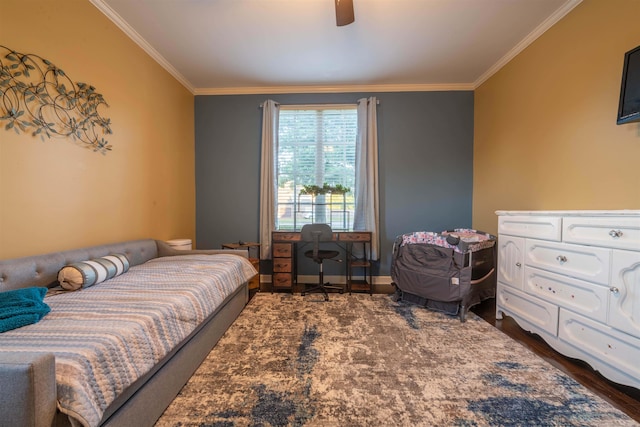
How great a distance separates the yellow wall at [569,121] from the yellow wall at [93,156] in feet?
13.2

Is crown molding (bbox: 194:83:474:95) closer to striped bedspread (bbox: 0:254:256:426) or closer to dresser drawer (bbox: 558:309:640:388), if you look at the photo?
striped bedspread (bbox: 0:254:256:426)

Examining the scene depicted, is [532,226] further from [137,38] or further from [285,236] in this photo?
[137,38]

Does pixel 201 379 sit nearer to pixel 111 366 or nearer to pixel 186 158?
pixel 111 366

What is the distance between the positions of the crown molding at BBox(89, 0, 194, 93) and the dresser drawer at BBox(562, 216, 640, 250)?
13.3 ft

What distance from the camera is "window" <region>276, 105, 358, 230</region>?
12.2 ft

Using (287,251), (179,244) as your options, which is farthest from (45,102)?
(287,251)

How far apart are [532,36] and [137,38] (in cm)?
399

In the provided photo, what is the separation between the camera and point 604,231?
5.06ft

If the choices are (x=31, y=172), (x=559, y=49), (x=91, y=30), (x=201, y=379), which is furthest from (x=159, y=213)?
(x=559, y=49)

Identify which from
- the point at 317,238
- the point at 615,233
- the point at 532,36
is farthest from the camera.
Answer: the point at 317,238

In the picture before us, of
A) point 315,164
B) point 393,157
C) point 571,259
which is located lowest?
point 571,259

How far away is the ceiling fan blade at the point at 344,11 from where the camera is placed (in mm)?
1688

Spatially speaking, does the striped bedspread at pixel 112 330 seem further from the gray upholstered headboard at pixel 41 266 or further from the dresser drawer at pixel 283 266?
the dresser drawer at pixel 283 266

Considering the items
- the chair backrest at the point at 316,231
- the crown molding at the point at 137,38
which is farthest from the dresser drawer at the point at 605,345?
the crown molding at the point at 137,38
